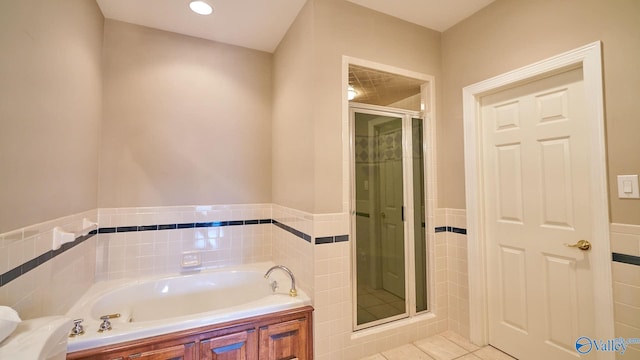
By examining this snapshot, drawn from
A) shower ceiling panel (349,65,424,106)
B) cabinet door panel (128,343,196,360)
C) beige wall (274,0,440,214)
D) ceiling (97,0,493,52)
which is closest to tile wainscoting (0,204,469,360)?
beige wall (274,0,440,214)

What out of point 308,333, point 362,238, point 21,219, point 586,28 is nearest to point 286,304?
point 308,333

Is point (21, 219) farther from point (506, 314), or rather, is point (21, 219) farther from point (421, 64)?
point (506, 314)

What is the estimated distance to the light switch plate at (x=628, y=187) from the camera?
1.31 metres

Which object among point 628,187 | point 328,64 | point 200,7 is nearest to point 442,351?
point 628,187

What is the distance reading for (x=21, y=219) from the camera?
A: 3.79ft

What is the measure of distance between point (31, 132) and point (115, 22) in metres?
1.50

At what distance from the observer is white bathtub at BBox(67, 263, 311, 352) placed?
4.83ft

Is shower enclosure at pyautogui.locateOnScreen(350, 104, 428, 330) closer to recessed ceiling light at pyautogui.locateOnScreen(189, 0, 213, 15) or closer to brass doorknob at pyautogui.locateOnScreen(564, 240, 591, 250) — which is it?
brass doorknob at pyautogui.locateOnScreen(564, 240, 591, 250)

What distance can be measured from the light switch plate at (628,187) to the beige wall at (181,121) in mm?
2506

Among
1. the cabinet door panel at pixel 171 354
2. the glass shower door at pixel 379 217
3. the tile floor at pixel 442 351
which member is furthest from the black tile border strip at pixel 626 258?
the cabinet door panel at pixel 171 354

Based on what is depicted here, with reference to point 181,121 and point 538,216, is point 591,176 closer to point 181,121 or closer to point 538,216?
point 538,216

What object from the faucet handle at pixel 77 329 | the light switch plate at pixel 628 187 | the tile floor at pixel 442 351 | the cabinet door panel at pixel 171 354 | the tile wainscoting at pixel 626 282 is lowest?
the tile floor at pixel 442 351

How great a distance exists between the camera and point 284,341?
174 cm

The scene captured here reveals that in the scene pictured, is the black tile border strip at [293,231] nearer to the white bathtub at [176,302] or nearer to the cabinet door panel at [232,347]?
the white bathtub at [176,302]
